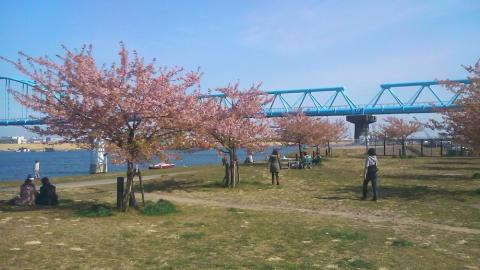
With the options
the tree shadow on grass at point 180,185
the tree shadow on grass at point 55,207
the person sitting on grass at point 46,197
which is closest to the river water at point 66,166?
the tree shadow on grass at point 180,185

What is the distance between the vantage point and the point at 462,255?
28.1 ft

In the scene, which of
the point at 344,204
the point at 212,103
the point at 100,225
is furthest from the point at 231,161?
the point at 100,225

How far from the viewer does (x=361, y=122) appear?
111 m

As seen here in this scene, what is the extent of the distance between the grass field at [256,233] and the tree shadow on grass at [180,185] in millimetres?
1960

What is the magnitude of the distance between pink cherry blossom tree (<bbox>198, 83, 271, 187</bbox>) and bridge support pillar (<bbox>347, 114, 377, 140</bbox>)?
87.9 metres

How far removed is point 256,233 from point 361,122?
10435 cm

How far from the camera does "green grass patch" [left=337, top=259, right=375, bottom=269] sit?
7707 millimetres

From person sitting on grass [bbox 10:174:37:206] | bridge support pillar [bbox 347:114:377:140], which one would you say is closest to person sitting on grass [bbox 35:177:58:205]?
person sitting on grass [bbox 10:174:37:206]

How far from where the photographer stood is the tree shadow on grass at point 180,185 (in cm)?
2100

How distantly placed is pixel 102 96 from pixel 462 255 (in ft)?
31.6

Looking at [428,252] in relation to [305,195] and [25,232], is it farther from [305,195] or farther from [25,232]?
[305,195]

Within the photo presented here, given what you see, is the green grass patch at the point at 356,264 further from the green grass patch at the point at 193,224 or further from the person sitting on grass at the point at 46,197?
the person sitting on grass at the point at 46,197

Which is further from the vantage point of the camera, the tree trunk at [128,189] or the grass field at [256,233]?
the tree trunk at [128,189]

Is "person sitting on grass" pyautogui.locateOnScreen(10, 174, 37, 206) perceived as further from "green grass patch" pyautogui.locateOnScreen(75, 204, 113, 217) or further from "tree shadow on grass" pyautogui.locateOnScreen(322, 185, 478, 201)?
"tree shadow on grass" pyautogui.locateOnScreen(322, 185, 478, 201)
